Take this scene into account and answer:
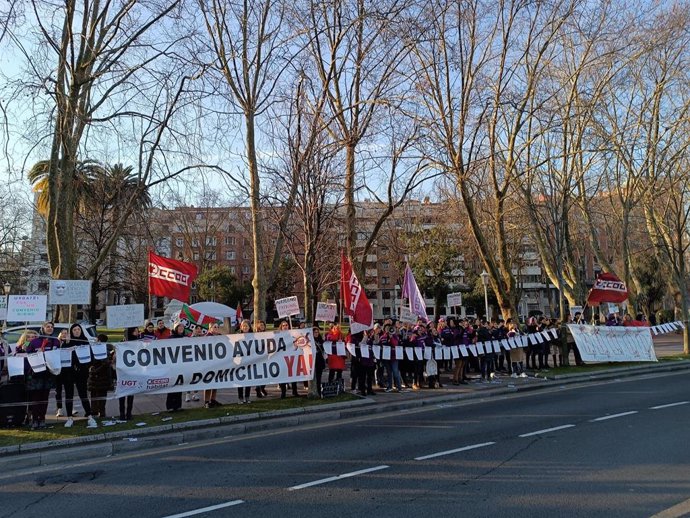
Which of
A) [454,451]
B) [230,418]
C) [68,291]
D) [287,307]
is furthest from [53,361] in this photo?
[454,451]

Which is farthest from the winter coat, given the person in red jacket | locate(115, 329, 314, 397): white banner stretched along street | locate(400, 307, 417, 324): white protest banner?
locate(400, 307, 417, 324): white protest banner

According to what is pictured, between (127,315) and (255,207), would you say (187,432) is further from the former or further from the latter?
(255,207)

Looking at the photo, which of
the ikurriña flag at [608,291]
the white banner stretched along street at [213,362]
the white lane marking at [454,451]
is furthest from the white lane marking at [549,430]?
the ikurriña flag at [608,291]

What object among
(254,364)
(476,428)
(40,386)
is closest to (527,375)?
(476,428)

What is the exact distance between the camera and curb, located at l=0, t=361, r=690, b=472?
8018mm

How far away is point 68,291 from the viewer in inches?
489

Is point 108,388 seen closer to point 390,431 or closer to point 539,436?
point 390,431

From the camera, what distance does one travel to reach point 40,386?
9789 millimetres

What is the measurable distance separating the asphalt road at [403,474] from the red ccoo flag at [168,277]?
468 cm

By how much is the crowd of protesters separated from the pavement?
401mm

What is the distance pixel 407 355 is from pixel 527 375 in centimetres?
493

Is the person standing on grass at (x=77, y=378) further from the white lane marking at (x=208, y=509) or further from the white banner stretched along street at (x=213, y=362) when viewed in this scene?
the white lane marking at (x=208, y=509)

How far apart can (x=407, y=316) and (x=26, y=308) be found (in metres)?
10.8

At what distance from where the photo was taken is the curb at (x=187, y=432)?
802 centimetres
